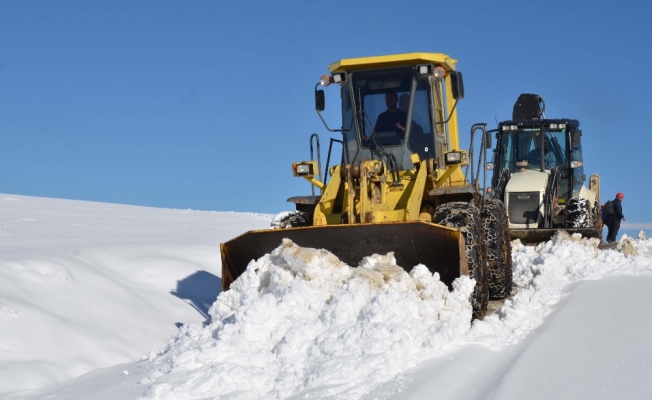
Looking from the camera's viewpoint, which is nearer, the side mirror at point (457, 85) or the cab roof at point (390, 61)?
the side mirror at point (457, 85)

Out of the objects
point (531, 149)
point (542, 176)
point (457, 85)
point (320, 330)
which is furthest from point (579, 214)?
point (320, 330)

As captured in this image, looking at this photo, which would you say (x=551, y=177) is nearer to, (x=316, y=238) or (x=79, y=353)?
(x=316, y=238)

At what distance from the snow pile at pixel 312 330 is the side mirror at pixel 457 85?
216 centimetres

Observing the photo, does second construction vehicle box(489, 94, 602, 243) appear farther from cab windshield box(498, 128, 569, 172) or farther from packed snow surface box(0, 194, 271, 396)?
packed snow surface box(0, 194, 271, 396)

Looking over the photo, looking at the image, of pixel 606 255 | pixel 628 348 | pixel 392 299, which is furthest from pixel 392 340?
pixel 606 255

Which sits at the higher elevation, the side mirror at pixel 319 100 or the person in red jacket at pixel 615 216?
the side mirror at pixel 319 100

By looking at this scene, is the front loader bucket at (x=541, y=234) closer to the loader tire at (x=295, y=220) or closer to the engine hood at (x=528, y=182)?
the engine hood at (x=528, y=182)

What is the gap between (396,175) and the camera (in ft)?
24.8

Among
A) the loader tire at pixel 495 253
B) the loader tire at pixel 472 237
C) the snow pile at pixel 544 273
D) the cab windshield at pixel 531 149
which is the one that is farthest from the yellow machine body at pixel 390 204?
the cab windshield at pixel 531 149

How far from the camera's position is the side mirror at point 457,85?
7.60 metres

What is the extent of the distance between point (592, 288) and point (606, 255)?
2546 millimetres

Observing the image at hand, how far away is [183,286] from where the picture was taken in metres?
8.96

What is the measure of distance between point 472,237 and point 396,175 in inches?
50.0

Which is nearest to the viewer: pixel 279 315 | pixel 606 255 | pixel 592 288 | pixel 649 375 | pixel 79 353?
pixel 649 375
